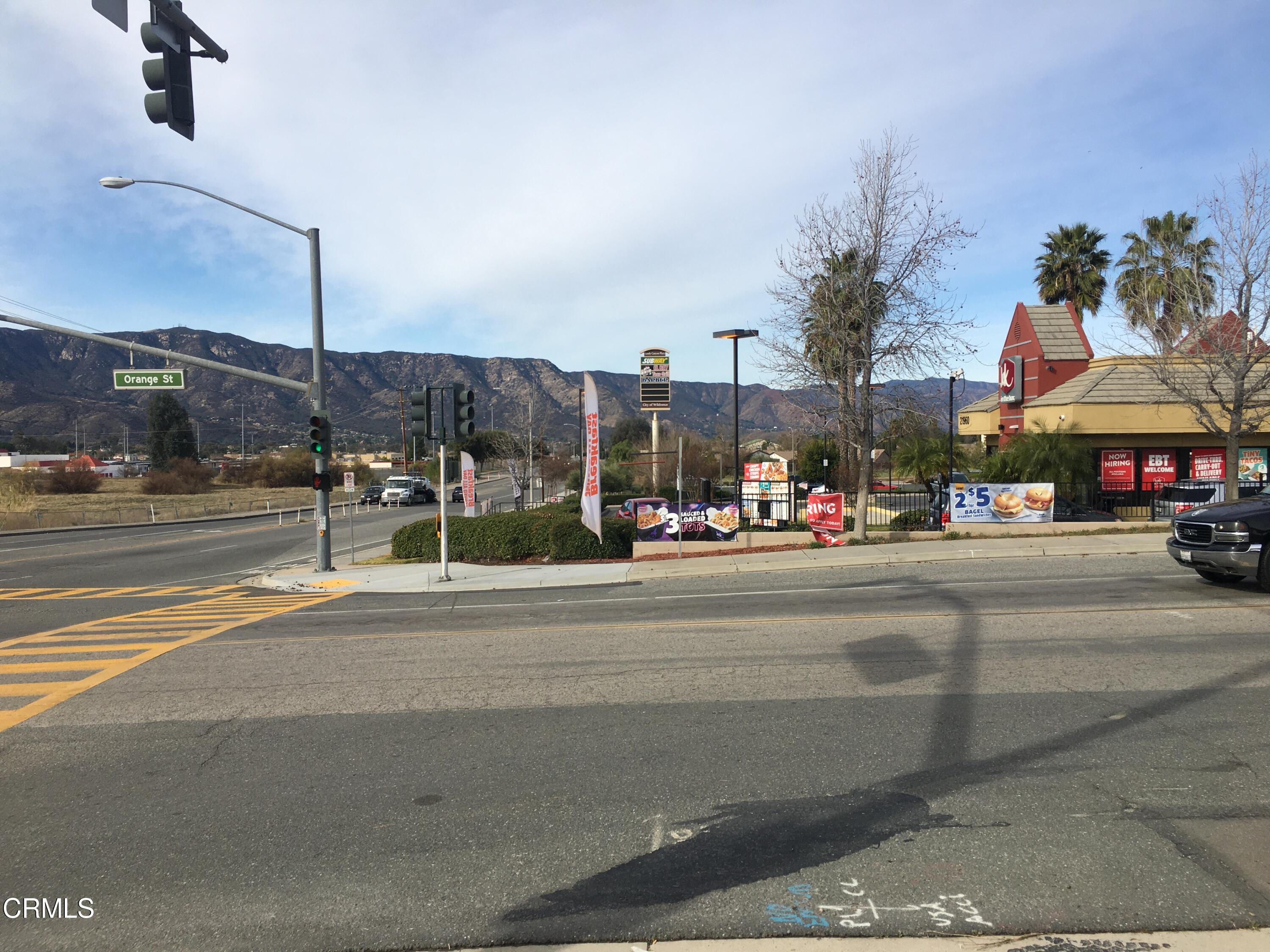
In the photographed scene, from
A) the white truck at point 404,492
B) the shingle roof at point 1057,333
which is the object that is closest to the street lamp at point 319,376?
the shingle roof at point 1057,333

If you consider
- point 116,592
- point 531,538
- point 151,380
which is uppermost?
point 151,380

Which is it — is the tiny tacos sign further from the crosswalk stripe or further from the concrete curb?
the concrete curb

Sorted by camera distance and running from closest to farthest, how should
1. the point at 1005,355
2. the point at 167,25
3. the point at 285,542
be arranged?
the point at 167,25 → the point at 285,542 → the point at 1005,355

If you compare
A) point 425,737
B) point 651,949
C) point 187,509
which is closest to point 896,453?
point 425,737

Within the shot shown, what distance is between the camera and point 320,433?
19.5m

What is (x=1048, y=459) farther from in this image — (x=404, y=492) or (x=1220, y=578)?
(x=404, y=492)

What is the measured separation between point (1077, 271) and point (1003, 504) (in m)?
28.1

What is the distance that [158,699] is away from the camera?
25.8ft

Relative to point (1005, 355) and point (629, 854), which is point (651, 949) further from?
point (1005, 355)

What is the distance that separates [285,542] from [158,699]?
82.6 feet

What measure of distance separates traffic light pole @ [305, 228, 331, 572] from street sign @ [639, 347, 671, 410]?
28.8 ft

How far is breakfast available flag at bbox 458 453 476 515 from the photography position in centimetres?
2014

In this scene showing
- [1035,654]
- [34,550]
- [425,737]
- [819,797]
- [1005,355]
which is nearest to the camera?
[819,797]

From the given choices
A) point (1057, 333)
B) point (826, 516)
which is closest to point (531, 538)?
point (826, 516)
